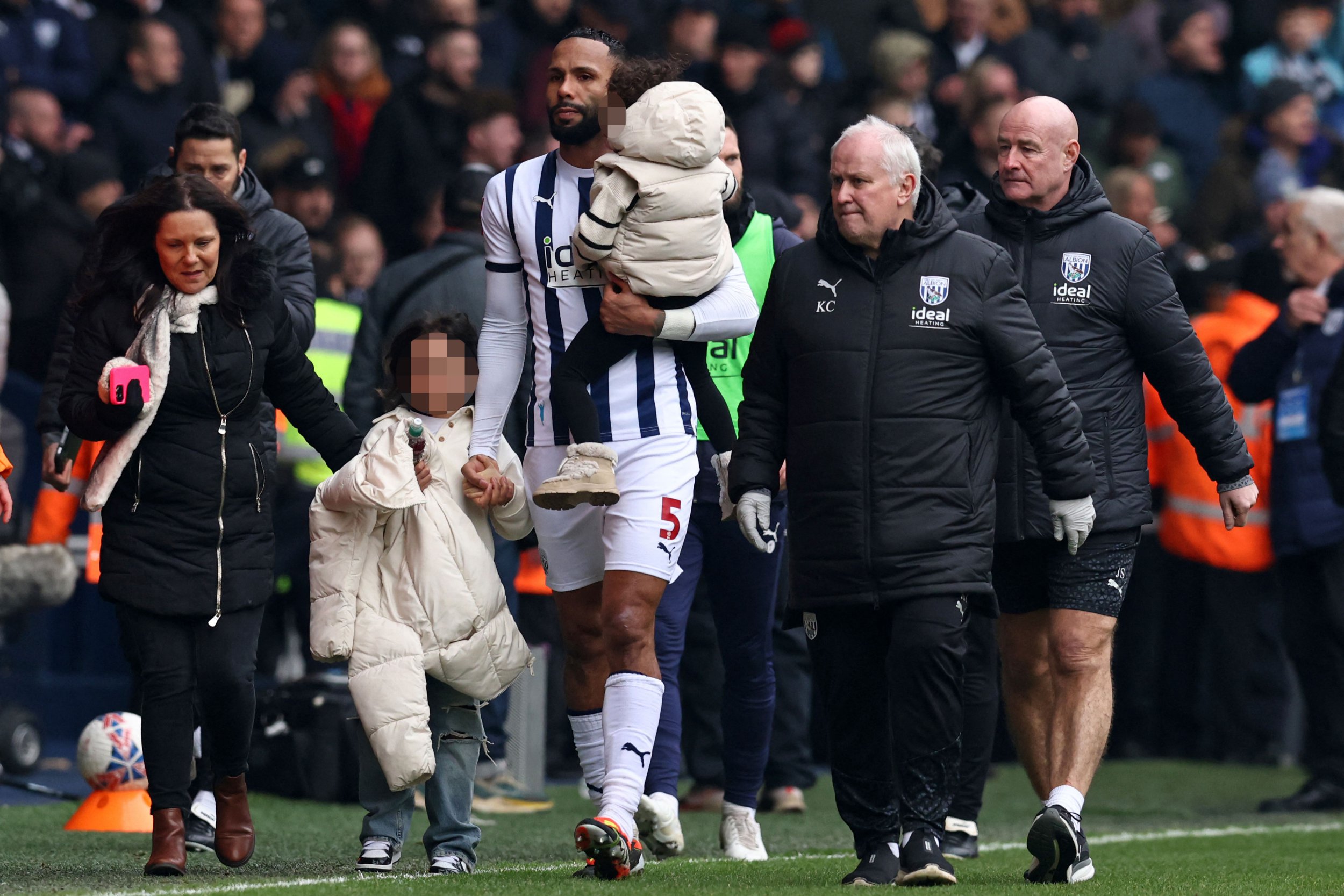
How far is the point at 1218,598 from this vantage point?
12.0 m

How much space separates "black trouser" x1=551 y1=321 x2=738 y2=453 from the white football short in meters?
0.12

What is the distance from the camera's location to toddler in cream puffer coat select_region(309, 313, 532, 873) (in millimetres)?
6391

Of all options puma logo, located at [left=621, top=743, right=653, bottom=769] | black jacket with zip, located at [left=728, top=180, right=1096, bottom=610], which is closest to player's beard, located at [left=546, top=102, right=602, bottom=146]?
black jacket with zip, located at [left=728, top=180, right=1096, bottom=610]

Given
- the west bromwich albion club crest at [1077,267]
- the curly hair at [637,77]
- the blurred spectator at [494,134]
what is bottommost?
the west bromwich albion club crest at [1077,267]

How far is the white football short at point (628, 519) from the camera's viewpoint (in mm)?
6375

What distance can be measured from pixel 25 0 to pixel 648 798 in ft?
26.5

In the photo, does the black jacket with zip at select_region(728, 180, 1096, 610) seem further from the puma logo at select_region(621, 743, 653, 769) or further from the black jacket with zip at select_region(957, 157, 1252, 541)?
the puma logo at select_region(621, 743, 653, 769)

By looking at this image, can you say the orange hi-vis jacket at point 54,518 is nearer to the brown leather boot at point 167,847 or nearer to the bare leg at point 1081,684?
the brown leather boot at point 167,847

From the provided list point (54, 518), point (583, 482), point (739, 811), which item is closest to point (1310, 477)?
point (739, 811)

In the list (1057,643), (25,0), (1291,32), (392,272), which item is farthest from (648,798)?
(1291,32)

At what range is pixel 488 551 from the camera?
265 inches

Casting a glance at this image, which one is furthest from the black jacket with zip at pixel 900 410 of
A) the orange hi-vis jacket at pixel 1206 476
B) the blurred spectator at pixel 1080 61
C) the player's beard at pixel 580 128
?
the blurred spectator at pixel 1080 61

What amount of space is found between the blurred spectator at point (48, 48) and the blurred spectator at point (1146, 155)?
6738 millimetres

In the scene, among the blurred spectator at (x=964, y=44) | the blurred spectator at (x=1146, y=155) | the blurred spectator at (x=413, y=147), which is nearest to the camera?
the blurred spectator at (x=413, y=147)
